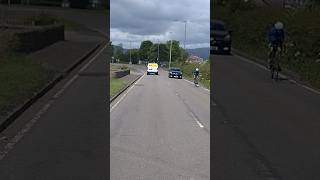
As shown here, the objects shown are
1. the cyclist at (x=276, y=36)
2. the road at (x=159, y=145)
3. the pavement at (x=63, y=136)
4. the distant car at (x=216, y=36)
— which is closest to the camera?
the distant car at (x=216, y=36)

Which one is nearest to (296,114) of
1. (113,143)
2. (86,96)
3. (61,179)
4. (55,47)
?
(113,143)

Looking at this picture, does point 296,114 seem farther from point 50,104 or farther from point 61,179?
point 61,179

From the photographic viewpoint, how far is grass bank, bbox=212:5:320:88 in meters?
22.1

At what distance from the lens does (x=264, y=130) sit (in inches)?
422

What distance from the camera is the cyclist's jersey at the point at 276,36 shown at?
17297 millimetres

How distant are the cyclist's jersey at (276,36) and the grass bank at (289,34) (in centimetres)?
173

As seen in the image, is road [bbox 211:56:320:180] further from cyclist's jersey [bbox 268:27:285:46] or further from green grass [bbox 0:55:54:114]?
green grass [bbox 0:55:54:114]

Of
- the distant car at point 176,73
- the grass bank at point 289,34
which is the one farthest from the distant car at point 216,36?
the distant car at point 176,73

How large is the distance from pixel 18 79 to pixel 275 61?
8.86m

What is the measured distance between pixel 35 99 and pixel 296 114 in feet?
21.4

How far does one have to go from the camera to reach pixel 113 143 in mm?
9742

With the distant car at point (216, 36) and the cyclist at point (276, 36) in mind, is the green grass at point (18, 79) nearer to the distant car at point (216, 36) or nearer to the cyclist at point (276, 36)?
the distant car at point (216, 36)

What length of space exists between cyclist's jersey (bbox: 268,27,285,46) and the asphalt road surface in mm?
6305

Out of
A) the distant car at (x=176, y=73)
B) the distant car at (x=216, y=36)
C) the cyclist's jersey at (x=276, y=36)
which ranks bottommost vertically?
the distant car at (x=176, y=73)
